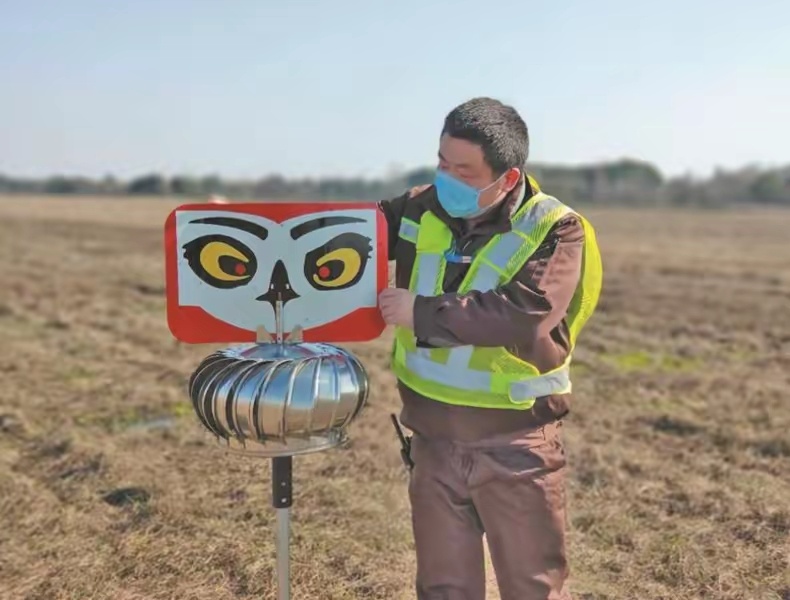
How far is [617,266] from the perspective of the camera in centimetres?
1597

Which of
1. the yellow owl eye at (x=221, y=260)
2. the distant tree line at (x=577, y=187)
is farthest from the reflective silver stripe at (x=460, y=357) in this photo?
the distant tree line at (x=577, y=187)

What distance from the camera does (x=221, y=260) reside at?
2.23 m

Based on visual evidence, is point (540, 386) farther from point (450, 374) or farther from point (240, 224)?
point (240, 224)

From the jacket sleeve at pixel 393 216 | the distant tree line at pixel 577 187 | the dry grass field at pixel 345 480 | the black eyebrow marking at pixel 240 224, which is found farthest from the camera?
the distant tree line at pixel 577 187

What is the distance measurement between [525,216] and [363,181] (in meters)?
59.3

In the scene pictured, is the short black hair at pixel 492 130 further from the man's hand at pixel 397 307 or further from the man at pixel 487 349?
the man's hand at pixel 397 307

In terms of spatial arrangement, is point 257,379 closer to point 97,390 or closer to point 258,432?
point 258,432

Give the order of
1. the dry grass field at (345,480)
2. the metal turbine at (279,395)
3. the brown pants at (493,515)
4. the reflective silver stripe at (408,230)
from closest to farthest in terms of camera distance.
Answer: the metal turbine at (279,395), the brown pants at (493,515), the reflective silver stripe at (408,230), the dry grass field at (345,480)

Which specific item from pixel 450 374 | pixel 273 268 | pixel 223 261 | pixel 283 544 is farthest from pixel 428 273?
pixel 283 544

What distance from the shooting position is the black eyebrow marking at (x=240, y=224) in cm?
221

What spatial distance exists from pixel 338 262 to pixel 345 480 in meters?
2.60

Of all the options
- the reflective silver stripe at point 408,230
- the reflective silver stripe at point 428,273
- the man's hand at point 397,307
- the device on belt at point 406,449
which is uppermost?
the reflective silver stripe at point 408,230

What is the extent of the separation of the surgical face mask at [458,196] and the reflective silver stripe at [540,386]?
0.48 m

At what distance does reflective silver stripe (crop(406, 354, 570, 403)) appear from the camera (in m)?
2.35
